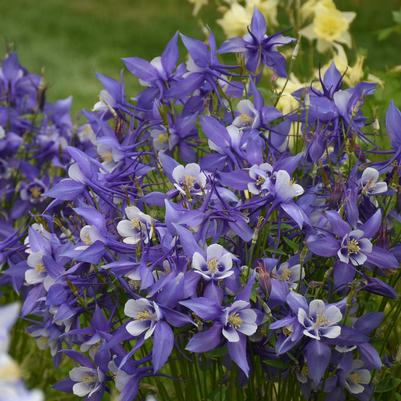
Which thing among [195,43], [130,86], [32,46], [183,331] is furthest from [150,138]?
[32,46]

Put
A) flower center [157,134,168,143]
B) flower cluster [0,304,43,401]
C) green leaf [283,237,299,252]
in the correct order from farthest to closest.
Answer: flower center [157,134,168,143]
green leaf [283,237,299,252]
flower cluster [0,304,43,401]

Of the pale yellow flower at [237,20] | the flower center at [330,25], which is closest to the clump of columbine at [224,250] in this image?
the flower center at [330,25]

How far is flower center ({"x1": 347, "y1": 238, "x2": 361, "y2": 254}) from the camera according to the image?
1.79m

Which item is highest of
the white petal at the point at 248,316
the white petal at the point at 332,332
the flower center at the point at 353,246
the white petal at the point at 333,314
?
the flower center at the point at 353,246

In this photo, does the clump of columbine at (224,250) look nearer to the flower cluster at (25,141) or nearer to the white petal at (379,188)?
the white petal at (379,188)

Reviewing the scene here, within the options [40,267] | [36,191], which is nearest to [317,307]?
[40,267]

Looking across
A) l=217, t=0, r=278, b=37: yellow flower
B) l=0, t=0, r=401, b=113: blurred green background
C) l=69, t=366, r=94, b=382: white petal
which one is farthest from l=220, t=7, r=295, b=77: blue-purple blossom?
l=0, t=0, r=401, b=113: blurred green background

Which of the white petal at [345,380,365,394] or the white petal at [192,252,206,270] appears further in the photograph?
the white petal at [345,380,365,394]

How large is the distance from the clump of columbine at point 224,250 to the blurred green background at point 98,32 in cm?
474

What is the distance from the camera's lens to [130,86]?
7.06 meters

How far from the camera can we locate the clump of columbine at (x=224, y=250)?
171 cm

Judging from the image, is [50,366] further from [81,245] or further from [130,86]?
[130,86]

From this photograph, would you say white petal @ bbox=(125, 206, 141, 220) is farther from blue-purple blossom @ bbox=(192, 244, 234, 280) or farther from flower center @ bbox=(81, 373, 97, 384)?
flower center @ bbox=(81, 373, 97, 384)

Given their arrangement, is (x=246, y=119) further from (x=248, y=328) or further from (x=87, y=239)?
(x=248, y=328)
